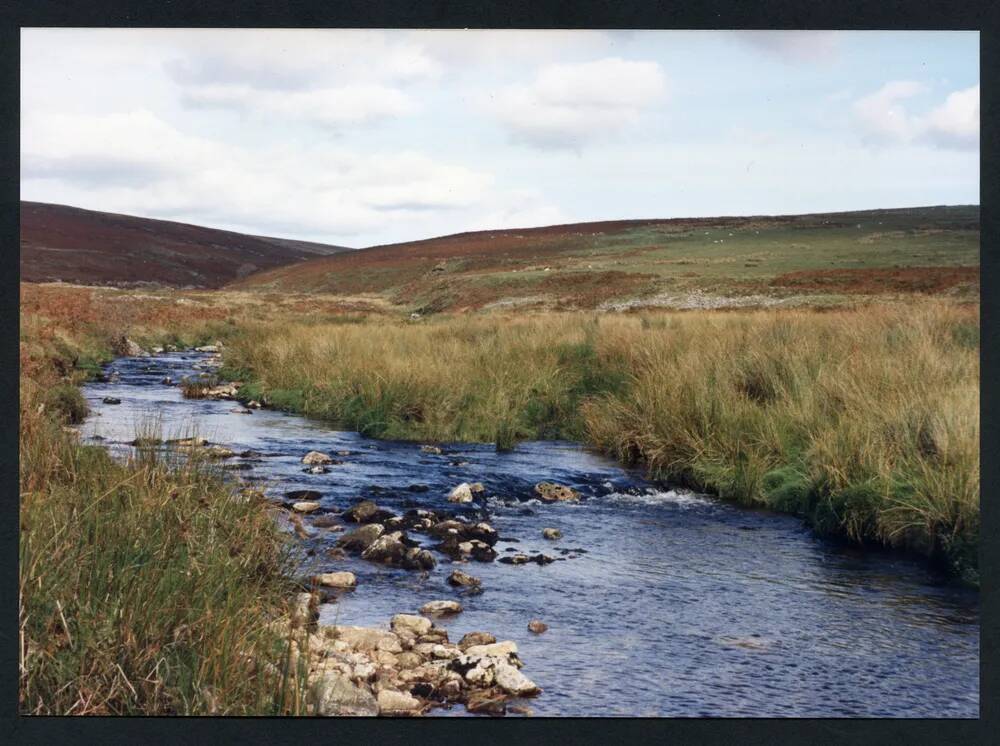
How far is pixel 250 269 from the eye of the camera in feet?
209

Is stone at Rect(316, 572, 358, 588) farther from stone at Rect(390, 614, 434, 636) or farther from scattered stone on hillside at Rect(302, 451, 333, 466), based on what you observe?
scattered stone on hillside at Rect(302, 451, 333, 466)

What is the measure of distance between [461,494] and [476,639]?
2.97 metres

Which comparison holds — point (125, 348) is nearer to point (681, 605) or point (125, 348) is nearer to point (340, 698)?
point (681, 605)

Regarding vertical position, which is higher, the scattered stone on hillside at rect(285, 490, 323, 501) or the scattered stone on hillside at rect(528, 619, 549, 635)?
the scattered stone on hillside at rect(285, 490, 323, 501)

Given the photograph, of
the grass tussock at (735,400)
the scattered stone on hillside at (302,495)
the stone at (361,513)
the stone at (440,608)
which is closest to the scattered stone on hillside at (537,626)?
the stone at (440,608)

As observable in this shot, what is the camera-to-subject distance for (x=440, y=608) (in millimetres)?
4844

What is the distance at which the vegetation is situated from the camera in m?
3.38

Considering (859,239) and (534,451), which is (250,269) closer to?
(859,239)

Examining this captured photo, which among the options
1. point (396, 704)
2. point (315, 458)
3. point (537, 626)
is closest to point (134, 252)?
point (315, 458)

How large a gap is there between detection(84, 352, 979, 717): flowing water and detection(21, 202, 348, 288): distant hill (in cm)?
2690

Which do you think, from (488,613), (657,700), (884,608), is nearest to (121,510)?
(488,613)

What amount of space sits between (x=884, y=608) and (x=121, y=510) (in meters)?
4.19

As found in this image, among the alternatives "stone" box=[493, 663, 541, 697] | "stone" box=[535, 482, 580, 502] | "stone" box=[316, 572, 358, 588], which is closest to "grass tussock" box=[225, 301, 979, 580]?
"stone" box=[535, 482, 580, 502]

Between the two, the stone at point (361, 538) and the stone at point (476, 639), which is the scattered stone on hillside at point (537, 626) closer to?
the stone at point (476, 639)
